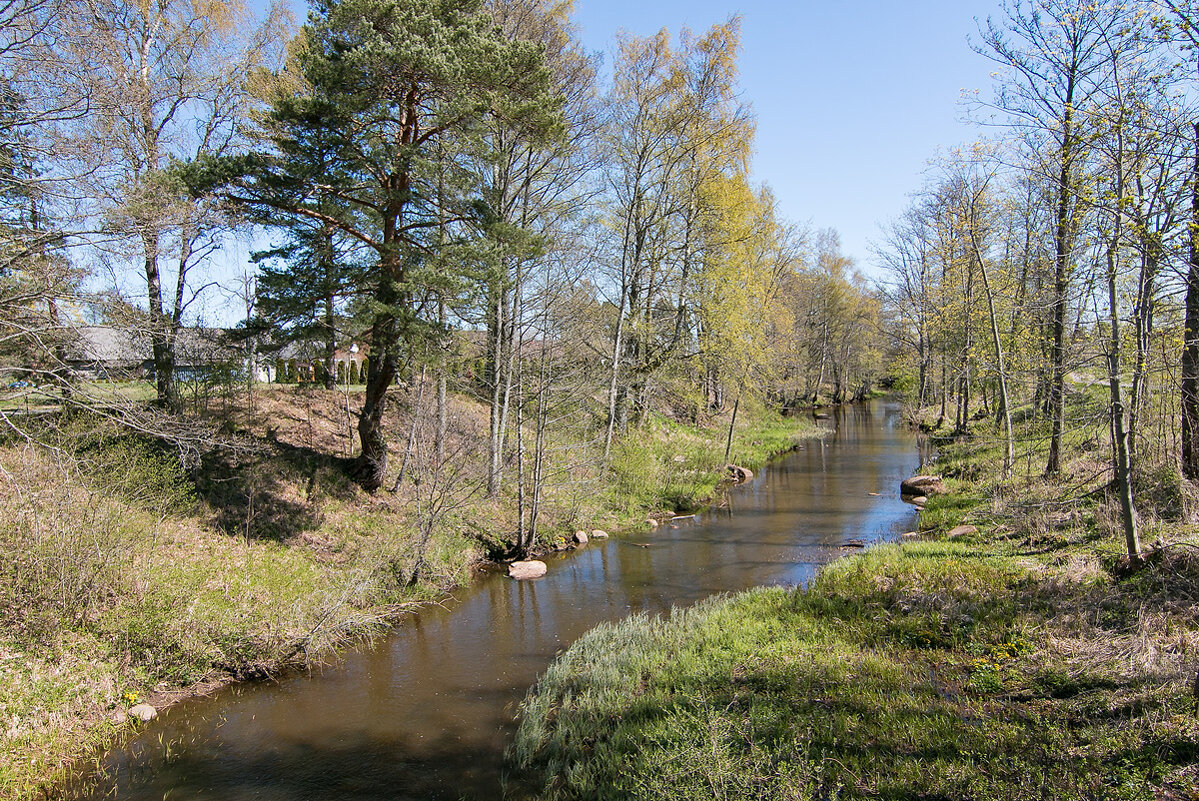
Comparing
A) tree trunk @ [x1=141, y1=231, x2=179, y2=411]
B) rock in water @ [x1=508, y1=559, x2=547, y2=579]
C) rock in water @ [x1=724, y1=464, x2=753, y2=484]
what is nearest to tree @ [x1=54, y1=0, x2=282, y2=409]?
tree trunk @ [x1=141, y1=231, x2=179, y2=411]

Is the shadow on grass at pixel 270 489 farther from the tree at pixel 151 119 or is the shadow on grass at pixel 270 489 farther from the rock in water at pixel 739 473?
the rock in water at pixel 739 473

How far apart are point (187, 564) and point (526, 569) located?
5.98 meters

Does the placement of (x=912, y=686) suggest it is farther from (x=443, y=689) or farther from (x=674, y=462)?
(x=674, y=462)

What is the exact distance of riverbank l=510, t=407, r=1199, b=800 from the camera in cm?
475

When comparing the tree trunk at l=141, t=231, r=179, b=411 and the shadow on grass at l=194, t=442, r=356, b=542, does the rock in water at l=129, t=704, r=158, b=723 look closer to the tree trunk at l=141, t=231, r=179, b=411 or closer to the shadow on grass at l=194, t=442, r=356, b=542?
the shadow on grass at l=194, t=442, r=356, b=542

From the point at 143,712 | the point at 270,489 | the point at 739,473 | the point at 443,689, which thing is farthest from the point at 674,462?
the point at 143,712

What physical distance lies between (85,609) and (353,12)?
9.77 metres

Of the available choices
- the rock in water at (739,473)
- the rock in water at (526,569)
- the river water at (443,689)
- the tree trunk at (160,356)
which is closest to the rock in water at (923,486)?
the river water at (443,689)

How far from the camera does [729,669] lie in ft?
23.5

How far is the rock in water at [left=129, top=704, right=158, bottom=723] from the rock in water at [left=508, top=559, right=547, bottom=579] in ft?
21.0

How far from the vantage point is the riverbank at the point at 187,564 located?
7.12 m

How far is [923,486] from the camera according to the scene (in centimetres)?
1798

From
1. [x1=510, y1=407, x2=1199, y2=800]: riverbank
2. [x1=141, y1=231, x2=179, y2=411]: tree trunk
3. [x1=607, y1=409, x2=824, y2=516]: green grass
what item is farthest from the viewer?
[x1=607, y1=409, x2=824, y2=516]: green grass

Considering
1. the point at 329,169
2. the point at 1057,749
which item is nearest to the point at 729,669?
the point at 1057,749
